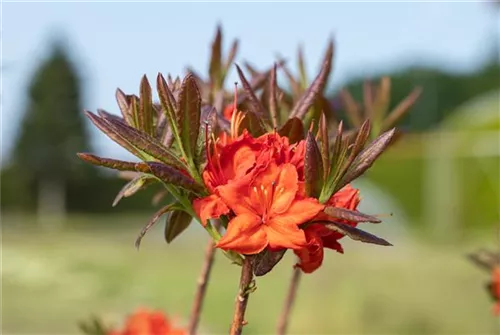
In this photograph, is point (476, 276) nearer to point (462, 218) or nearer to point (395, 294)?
point (395, 294)

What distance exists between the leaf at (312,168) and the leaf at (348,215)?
2cm

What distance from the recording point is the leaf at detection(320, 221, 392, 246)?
67 centimetres

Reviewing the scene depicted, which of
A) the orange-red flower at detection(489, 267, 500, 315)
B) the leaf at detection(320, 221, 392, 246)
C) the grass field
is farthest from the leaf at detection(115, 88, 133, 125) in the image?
the grass field

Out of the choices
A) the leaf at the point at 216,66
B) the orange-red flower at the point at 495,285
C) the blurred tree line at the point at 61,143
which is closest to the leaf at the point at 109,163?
the leaf at the point at 216,66

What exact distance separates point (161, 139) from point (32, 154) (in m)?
22.7

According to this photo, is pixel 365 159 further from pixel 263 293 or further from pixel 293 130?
pixel 263 293

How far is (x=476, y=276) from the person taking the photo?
6.10 meters

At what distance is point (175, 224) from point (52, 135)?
22119 mm

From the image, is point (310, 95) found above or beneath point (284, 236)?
above

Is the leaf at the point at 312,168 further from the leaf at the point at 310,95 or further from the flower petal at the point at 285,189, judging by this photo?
the leaf at the point at 310,95

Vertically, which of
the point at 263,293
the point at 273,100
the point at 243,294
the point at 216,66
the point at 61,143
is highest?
the point at 61,143

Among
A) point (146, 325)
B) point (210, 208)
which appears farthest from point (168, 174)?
point (146, 325)

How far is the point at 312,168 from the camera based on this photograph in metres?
0.68

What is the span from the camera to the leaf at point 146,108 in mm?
753
